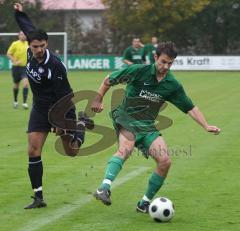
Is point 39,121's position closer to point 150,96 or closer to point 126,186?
point 150,96

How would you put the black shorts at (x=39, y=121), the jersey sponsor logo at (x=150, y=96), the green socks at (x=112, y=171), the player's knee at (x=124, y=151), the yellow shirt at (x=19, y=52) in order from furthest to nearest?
1. the yellow shirt at (x=19, y=52)
2. the black shorts at (x=39, y=121)
3. the jersey sponsor logo at (x=150, y=96)
4. the player's knee at (x=124, y=151)
5. the green socks at (x=112, y=171)

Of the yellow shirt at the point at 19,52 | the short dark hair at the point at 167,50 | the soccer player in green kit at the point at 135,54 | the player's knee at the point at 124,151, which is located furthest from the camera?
the soccer player in green kit at the point at 135,54

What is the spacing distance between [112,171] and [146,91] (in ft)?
3.17

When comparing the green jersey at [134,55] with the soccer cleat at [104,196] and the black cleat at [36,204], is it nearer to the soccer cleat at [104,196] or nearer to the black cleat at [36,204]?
the black cleat at [36,204]

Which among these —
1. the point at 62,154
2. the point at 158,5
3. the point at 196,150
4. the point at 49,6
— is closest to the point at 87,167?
the point at 62,154

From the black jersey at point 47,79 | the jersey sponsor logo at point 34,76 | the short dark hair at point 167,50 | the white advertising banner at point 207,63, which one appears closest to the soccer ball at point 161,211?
the short dark hair at point 167,50

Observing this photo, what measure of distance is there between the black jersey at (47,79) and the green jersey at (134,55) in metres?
19.1

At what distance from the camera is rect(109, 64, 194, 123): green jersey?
812 cm

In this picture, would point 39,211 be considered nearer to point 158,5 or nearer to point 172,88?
point 172,88

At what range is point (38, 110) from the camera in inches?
341

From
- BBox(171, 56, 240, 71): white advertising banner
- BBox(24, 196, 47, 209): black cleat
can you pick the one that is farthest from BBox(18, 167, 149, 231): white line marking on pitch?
BBox(171, 56, 240, 71): white advertising banner

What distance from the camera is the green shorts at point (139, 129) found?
8.12 metres

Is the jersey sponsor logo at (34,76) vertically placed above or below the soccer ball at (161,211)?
above

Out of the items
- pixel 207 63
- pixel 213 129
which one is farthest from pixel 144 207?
pixel 207 63
